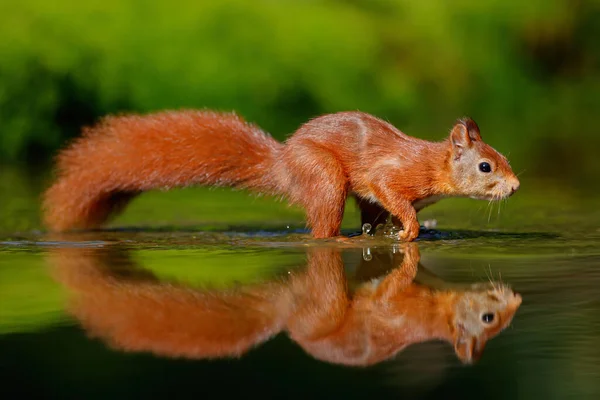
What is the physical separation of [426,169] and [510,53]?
10037mm

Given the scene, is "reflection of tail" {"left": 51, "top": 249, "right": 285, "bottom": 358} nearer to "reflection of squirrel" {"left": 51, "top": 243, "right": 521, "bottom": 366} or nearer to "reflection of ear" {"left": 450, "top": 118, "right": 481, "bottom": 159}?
"reflection of squirrel" {"left": 51, "top": 243, "right": 521, "bottom": 366}

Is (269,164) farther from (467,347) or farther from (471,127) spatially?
(467,347)

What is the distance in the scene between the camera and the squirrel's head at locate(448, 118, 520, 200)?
24.5 ft

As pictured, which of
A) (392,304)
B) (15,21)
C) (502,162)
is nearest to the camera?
(392,304)

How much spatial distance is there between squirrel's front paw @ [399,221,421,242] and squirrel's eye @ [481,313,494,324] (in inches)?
101

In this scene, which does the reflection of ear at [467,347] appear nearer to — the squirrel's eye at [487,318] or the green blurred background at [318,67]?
the squirrel's eye at [487,318]

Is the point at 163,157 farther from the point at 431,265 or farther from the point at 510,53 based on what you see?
the point at 510,53

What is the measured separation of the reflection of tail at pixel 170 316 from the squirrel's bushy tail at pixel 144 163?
6.63 ft

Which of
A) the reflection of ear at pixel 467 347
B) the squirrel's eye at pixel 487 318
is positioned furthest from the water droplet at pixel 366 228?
the reflection of ear at pixel 467 347

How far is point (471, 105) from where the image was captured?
17141 mm

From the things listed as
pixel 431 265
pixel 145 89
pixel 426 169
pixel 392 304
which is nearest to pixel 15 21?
pixel 145 89

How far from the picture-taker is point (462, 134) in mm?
7555

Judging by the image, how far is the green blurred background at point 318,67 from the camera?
41.7ft

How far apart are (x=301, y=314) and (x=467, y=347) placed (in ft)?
2.60
